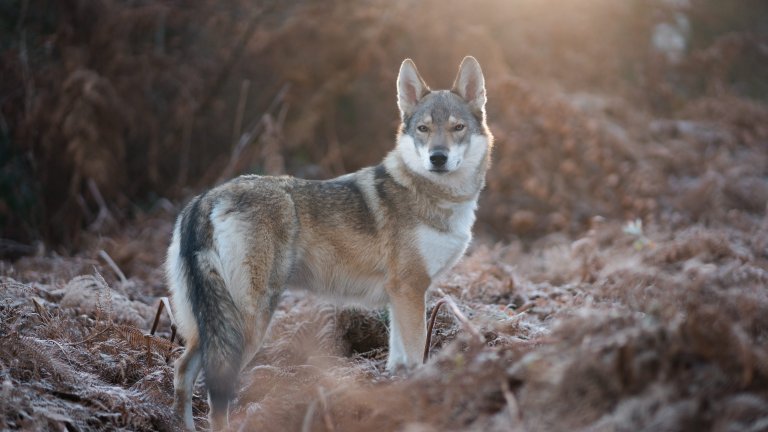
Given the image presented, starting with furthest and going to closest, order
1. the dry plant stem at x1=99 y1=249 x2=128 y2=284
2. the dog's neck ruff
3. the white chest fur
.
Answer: the dry plant stem at x1=99 y1=249 x2=128 y2=284 → the dog's neck ruff → the white chest fur

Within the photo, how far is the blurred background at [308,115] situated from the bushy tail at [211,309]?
4.90 metres

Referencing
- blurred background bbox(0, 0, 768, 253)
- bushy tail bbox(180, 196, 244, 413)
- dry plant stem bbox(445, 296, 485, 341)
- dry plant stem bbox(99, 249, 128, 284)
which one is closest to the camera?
dry plant stem bbox(445, 296, 485, 341)

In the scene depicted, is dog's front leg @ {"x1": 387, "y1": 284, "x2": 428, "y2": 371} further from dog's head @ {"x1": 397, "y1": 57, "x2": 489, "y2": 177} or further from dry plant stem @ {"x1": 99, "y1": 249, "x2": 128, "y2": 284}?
dry plant stem @ {"x1": 99, "y1": 249, "x2": 128, "y2": 284}

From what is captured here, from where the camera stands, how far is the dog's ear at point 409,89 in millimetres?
5566

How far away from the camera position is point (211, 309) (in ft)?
13.2

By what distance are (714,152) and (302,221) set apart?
8635mm

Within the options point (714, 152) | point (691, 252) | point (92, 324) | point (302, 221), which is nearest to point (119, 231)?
point (92, 324)

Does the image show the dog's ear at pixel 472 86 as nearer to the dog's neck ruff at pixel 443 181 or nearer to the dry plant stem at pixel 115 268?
the dog's neck ruff at pixel 443 181

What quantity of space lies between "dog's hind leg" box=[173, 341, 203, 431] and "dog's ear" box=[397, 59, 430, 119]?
2.65 meters

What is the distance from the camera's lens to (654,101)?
12711 millimetres

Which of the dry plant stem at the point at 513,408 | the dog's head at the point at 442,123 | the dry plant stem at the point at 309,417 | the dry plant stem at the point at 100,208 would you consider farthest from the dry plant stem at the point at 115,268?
the dry plant stem at the point at 513,408

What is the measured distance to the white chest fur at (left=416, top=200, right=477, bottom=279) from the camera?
4.88 meters

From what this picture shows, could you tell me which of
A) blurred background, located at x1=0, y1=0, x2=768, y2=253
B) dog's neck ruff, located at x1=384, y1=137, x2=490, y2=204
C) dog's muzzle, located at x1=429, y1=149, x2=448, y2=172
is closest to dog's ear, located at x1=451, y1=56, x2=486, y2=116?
dog's neck ruff, located at x1=384, y1=137, x2=490, y2=204

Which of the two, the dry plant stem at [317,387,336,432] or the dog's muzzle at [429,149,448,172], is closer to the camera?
the dry plant stem at [317,387,336,432]
